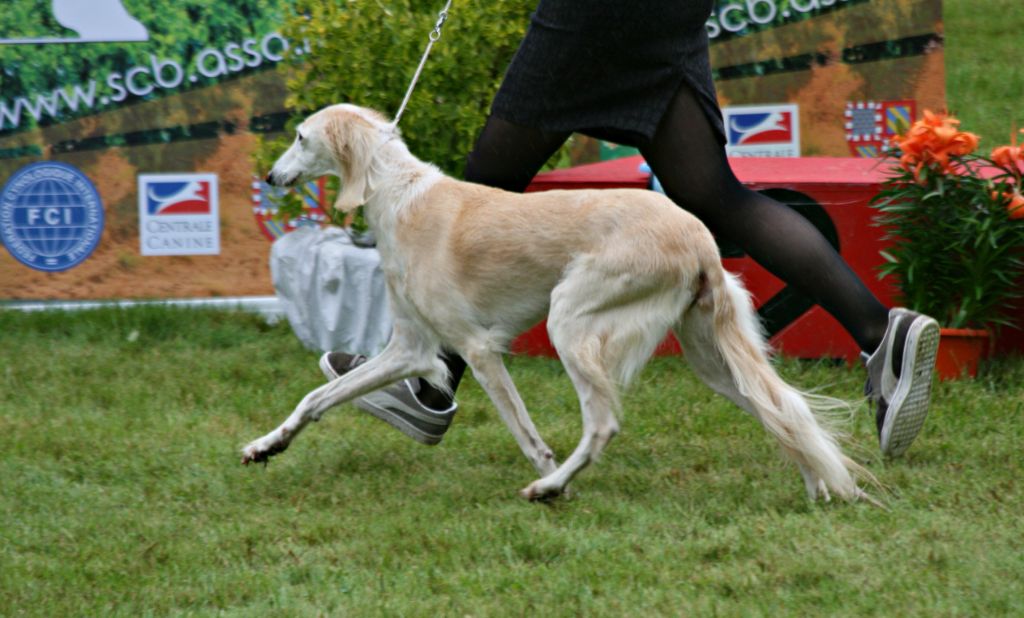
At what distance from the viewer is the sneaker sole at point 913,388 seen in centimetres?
344

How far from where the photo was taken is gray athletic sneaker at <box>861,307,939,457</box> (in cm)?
345

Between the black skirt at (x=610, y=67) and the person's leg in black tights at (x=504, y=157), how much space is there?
0.14 feet

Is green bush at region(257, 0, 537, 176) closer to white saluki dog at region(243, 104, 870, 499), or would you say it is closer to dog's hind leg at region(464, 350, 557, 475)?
white saluki dog at region(243, 104, 870, 499)

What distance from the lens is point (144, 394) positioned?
190 inches

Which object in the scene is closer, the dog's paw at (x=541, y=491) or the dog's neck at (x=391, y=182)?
the dog's paw at (x=541, y=491)

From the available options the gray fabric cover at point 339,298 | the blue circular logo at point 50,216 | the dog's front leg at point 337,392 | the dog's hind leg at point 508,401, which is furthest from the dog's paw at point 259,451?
the blue circular logo at point 50,216

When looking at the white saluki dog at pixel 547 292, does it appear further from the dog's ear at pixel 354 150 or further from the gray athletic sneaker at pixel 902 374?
the gray athletic sneaker at pixel 902 374

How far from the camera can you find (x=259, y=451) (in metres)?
3.69

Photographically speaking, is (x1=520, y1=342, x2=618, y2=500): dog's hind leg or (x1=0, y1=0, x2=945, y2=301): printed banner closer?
(x1=520, y1=342, x2=618, y2=500): dog's hind leg

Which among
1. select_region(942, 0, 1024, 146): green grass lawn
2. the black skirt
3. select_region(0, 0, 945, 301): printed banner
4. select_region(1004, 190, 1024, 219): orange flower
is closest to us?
the black skirt

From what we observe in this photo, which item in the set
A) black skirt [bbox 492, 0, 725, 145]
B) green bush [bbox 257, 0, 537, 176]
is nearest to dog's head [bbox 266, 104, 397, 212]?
black skirt [bbox 492, 0, 725, 145]

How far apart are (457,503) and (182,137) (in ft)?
11.4

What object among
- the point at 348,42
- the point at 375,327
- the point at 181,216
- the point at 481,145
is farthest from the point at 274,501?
the point at 181,216

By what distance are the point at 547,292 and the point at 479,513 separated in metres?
0.59
